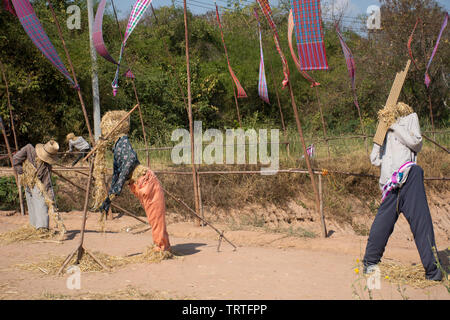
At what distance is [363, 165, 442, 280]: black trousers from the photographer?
3984 mm

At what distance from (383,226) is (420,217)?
0.33 m

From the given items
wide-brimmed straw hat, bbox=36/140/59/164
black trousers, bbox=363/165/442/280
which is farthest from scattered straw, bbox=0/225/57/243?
black trousers, bbox=363/165/442/280

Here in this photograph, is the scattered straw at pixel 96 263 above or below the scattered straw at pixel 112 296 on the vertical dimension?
below

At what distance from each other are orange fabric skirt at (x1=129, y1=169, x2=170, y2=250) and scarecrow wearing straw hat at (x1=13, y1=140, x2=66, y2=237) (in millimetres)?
2042

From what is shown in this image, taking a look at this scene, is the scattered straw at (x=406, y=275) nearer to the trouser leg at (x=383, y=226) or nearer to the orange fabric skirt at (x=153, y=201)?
the trouser leg at (x=383, y=226)

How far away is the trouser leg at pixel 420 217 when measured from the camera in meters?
3.97

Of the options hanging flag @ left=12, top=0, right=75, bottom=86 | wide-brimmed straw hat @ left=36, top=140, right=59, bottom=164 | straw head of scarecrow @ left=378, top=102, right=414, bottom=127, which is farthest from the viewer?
wide-brimmed straw hat @ left=36, top=140, right=59, bottom=164

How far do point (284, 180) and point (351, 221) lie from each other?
1.59m

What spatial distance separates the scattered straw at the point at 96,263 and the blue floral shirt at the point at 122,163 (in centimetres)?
72

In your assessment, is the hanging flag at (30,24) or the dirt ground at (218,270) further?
the hanging flag at (30,24)

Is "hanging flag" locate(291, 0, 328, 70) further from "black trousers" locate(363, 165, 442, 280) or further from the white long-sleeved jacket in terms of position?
"black trousers" locate(363, 165, 442, 280)

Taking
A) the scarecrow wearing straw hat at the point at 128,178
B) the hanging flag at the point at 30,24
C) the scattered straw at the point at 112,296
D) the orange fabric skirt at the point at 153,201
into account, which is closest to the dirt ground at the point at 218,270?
the scattered straw at the point at 112,296

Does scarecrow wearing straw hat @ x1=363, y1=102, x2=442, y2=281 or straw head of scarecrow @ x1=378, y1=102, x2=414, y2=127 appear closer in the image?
scarecrow wearing straw hat @ x1=363, y1=102, x2=442, y2=281

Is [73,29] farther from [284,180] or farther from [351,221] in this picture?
[351,221]
